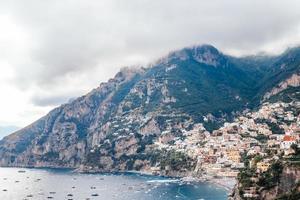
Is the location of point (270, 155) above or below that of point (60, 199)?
above

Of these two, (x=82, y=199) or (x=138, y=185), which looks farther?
(x=138, y=185)

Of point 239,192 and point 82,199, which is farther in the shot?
point 82,199

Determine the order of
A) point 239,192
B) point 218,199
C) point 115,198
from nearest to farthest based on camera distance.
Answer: point 239,192 < point 218,199 < point 115,198

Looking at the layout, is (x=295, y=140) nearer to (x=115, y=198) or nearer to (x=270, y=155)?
(x=270, y=155)

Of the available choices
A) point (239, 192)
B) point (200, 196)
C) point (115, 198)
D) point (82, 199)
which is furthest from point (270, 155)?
point (82, 199)

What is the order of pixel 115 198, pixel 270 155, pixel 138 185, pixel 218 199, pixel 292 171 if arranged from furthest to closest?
pixel 138 185 < pixel 115 198 < pixel 218 199 < pixel 270 155 < pixel 292 171

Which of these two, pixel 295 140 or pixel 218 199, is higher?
pixel 295 140

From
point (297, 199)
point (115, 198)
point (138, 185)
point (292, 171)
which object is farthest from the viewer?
point (138, 185)

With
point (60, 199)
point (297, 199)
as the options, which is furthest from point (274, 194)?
point (60, 199)

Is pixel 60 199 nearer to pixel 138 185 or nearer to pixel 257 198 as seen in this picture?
pixel 138 185
